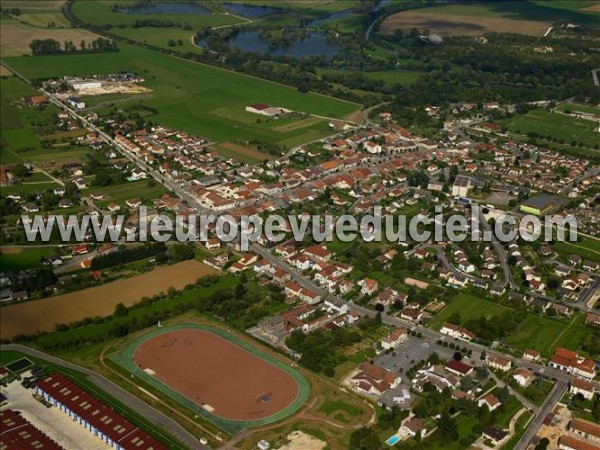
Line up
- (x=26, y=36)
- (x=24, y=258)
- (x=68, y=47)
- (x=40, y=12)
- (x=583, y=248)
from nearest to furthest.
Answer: (x=24, y=258), (x=583, y=248), (x=68, y=47), (x=26, y=36), (x=40, y=12)

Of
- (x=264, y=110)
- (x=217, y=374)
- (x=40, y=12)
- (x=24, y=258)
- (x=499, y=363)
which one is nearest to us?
(x=217, y=374)

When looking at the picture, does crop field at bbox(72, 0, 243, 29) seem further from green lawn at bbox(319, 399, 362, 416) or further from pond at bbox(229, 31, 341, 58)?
green lawn at bbox(319, 399, 362, 416)

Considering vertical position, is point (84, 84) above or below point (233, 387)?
above

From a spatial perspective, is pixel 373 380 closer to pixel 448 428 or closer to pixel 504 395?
pixel 448 428

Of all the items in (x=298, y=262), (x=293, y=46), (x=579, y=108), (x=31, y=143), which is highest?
(x=293, y=46)

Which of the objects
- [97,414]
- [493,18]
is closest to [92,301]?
[97,414]

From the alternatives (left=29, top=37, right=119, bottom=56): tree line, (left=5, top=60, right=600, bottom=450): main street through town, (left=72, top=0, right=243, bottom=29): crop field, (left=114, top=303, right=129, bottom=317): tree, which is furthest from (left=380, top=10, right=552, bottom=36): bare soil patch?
(left=114, top=303, right=129, bottom=317): tree

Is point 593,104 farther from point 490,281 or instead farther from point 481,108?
point 490,281
